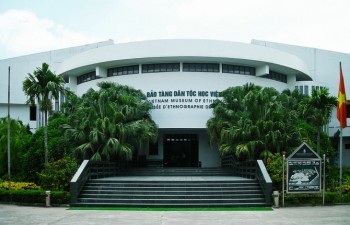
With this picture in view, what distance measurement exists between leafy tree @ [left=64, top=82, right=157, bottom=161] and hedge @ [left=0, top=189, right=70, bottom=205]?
4.52 meters

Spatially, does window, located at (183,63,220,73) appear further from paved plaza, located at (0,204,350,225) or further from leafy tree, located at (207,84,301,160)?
paved plaza, located at (0,204,350,225)

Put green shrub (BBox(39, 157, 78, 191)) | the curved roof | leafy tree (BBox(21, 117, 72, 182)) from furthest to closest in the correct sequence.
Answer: the curved roof
leafy tree (BBox(21, 117, 72, 182))
green shrub (BBox(39, 157, 78, 191))

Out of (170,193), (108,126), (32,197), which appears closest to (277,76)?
(108,126)

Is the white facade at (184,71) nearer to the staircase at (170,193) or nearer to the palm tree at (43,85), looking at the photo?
the palm tree at (43,85)

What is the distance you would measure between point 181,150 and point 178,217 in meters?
18.6

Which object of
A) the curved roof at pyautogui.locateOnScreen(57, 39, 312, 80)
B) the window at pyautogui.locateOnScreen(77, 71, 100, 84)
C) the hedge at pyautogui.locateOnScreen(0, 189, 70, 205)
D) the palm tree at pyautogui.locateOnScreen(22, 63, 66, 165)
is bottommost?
the hedge at pyautogui.locateOnScreen(0, 189, 70, 205)

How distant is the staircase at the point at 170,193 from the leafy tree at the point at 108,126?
3.10 m

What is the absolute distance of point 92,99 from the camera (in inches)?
1012

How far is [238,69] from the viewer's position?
3203 centimetres

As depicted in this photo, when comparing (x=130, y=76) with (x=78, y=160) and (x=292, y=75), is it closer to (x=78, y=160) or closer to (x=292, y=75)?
(x=78, y=160)

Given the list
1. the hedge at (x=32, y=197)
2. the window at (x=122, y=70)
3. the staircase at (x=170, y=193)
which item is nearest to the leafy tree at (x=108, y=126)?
the staircase at (x=170, y=193)

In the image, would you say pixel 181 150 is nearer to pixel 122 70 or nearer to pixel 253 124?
pixel 122 70

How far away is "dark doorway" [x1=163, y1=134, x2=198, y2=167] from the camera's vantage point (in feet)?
109

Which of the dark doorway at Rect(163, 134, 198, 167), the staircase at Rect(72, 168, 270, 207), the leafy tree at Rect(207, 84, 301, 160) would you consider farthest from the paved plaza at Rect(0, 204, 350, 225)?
the dark doorway at Rect(163, 134, 198, 167)
